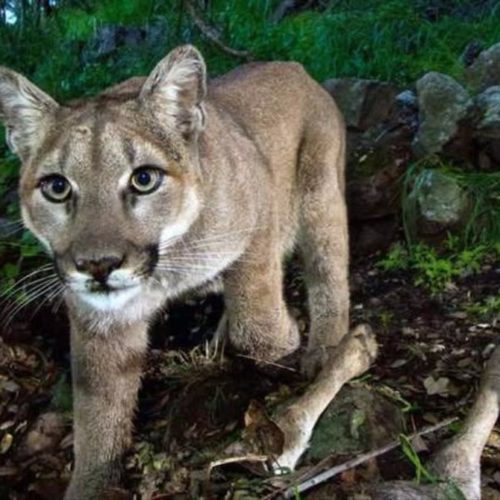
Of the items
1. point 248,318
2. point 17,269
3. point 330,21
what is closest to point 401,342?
point 248,318

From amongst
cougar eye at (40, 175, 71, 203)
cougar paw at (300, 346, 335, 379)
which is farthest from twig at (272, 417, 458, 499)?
cougar eye at (40, 175, 71, 203)

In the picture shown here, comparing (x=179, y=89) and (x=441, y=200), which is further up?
(x=179, y=89)

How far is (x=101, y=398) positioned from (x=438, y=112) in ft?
7.75

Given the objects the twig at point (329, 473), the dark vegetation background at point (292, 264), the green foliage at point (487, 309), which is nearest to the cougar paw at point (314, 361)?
the dark vegetation background at point (292, 264)

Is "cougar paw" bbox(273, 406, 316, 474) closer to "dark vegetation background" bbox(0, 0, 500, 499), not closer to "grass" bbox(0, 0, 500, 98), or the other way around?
"dark vegetation background" bbox(0, 0, 500, 499)

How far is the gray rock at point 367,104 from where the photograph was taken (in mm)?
5324

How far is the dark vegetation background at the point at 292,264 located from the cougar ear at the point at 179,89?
100 cm

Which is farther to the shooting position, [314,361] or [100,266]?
[314,361]

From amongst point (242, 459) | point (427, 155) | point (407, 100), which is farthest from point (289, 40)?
point (242, 459)

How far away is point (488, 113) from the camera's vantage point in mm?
4746

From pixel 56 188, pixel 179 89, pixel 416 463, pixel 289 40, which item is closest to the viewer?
pixel 416 463

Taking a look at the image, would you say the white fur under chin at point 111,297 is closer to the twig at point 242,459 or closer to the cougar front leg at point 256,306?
the twig at point 242,459

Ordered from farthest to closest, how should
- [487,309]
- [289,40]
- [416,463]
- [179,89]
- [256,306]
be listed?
[289,40]
[487,309]
[256,306]
[179,89]
[416,463]

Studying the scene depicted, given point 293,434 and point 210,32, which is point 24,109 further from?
point 210,32
